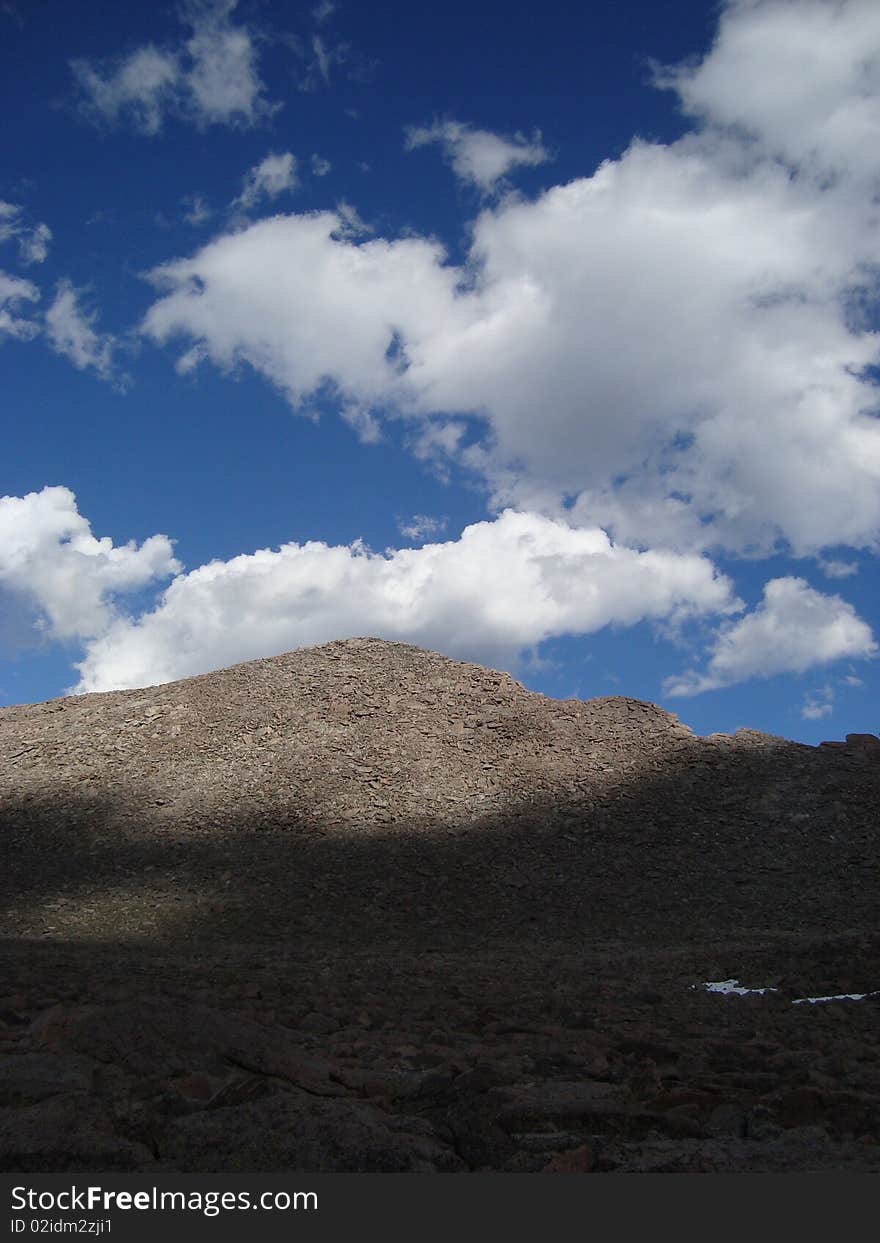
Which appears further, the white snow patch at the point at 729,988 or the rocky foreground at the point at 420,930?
the white snow patch at the point at 729,988

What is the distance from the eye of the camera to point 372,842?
83.3 ft

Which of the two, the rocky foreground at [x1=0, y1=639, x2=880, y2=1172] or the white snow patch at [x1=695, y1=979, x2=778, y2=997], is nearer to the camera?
the rocky foreground at [x1=0, y1=639, x2=880, y2=1172]

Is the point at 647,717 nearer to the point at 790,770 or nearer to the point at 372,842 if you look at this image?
the point at 790,770

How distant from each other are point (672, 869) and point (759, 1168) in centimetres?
1902

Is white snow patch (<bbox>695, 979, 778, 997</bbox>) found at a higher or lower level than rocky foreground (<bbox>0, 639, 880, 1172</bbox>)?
lower

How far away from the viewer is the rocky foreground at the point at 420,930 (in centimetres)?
597

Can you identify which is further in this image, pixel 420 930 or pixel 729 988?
pixel 420 930

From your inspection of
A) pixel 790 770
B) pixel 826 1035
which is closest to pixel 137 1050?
pixel 826 1035

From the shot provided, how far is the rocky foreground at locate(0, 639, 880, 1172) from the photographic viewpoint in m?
5.97

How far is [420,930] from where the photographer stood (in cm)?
2061

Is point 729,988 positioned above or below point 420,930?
below

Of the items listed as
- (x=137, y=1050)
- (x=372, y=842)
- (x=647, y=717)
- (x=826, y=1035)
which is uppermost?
(x=647, y=717)

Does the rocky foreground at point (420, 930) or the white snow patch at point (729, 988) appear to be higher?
the rocky foreground at point (420, 930)

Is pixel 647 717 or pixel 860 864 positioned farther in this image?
pixel 647 717
